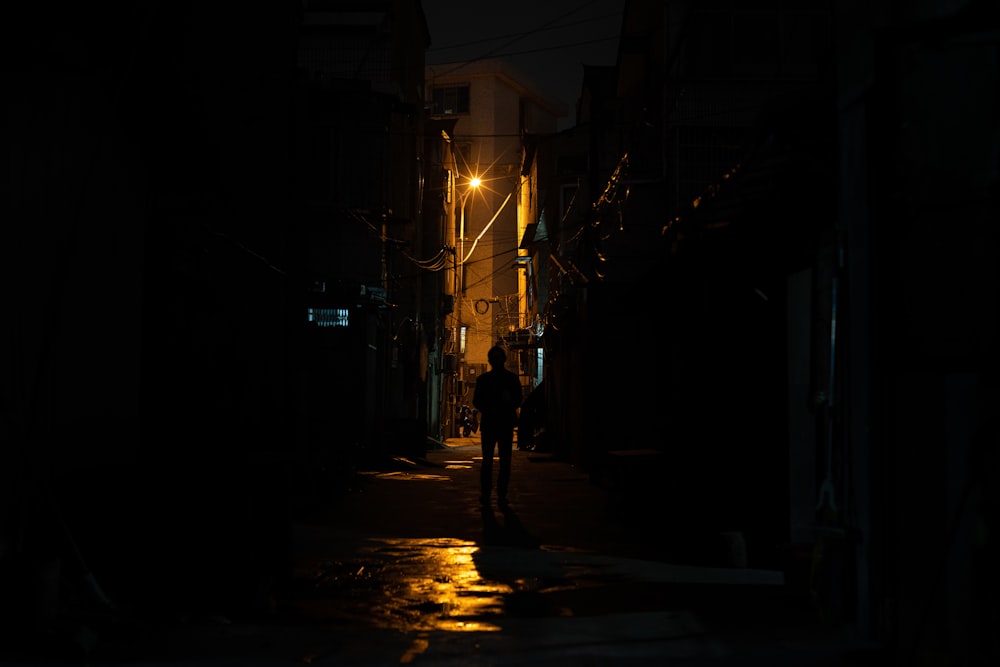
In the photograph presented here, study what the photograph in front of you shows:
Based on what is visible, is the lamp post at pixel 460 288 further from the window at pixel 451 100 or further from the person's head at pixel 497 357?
the person's head at pixel 497 357

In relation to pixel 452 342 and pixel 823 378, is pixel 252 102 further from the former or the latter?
pixel 452 342

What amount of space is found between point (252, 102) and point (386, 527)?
632 centimetres

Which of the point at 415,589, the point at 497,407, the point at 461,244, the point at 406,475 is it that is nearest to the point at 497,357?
the point at 497,407

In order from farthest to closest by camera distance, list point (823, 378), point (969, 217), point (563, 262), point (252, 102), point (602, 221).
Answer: point (563, 262) → point (602, 221) → point (252, 102) → point (823, 378) → point (969, 217)

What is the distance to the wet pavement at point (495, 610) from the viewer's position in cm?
591

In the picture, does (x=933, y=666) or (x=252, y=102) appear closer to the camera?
(x=933, y=666)

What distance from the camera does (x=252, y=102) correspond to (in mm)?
14664

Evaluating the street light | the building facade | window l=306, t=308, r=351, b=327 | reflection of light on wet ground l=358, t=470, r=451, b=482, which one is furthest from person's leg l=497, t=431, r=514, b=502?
the street light

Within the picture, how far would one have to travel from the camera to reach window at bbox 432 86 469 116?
5641 centimetres

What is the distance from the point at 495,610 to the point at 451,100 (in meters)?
51.7

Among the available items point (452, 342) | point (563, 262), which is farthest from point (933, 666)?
point (452, 342)

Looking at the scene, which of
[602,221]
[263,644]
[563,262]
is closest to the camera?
[263,644]

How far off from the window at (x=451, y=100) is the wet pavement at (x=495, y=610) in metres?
45.8

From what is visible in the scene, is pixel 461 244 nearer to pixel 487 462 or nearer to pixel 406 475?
pixel 406 475
